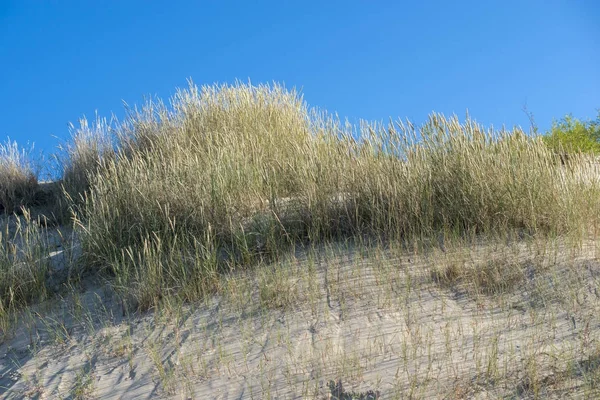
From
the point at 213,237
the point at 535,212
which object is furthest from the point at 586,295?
the point at 213,237

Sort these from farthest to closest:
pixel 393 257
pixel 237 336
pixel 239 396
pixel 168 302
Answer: pixel 393 257
pixel 168 302
pixel 237 336
pixel 239 396

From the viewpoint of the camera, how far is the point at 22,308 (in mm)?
5746

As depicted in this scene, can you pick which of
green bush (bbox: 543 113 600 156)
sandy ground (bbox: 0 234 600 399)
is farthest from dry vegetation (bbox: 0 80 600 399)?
green bush (bbox: 543 113 600 156)

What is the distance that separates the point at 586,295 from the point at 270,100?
638 centimetres

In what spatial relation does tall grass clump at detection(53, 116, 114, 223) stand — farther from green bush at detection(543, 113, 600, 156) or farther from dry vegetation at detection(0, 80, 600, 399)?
green bush at detection(543, 113, 600, 156)

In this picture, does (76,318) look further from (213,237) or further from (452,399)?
(452,399)

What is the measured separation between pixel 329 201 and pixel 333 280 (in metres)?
1.29

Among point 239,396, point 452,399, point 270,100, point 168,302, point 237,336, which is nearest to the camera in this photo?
point 452,399

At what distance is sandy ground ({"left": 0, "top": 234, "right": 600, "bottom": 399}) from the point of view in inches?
152

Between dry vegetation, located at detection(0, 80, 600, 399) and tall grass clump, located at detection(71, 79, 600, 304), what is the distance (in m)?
0.02

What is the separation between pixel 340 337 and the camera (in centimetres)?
436

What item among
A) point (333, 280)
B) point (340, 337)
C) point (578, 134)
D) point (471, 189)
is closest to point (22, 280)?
point (333, 280)

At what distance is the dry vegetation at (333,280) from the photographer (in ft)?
13.2

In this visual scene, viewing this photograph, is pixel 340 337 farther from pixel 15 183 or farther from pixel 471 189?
pixel 15 183
